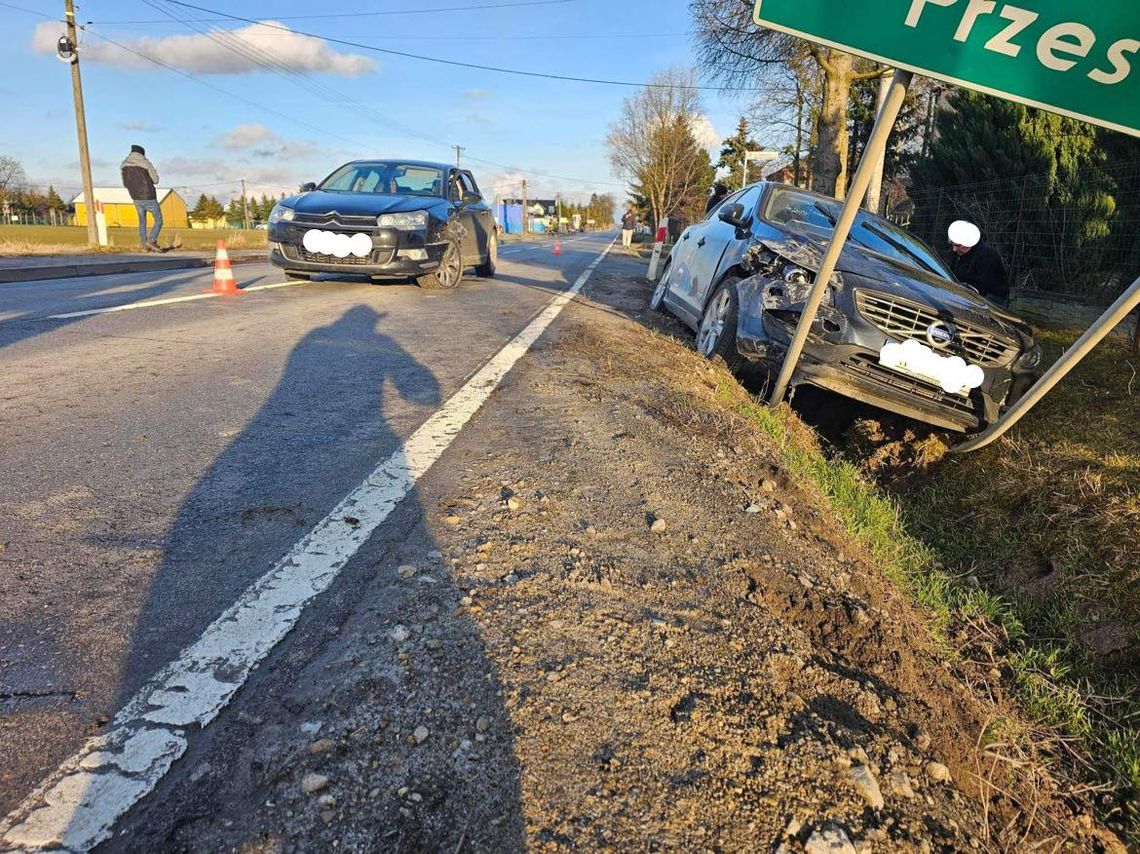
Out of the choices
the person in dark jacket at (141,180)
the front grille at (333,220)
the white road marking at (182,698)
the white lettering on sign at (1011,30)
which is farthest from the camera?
the person in dark jacket at (141,180)

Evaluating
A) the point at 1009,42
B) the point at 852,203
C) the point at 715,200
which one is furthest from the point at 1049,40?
the point at 715,200

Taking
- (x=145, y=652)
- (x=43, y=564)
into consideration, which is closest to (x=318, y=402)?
(x=43, y=564)

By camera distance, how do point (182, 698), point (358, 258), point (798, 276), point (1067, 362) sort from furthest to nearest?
point (358, 258) < point (798, 276) < point (1067, 362) < point (182, 698)

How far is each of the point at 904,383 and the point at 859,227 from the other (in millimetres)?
1845

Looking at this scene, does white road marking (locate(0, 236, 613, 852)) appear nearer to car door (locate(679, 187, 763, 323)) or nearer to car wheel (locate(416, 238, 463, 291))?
car door (locate(679, 187, 763, 323))

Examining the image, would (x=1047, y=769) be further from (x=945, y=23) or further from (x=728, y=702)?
(x=945, y=23)

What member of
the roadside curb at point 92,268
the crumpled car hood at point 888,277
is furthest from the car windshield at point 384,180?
the crumpled car hood at point 888,277

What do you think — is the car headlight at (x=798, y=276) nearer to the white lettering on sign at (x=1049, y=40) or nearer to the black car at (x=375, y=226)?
the white lettering on sign at (x=1049, y=40)

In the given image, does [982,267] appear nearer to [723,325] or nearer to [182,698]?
[723,325]

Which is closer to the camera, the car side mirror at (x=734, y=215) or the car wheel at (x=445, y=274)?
the car side mirror at (x=734, y=215)

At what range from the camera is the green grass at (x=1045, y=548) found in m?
2.44

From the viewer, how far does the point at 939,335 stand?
423 centimetres

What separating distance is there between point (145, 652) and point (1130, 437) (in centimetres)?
521

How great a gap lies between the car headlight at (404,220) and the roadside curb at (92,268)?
19.0 ft
